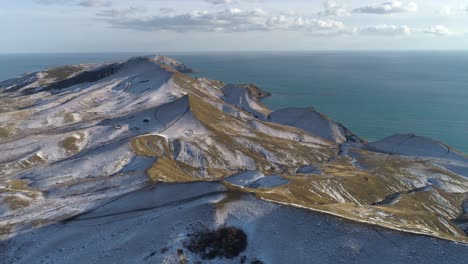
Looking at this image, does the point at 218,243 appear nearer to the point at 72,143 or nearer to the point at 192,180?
the point at 192,180

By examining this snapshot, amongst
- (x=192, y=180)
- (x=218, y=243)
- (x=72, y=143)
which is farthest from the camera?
(x=72, y=143)

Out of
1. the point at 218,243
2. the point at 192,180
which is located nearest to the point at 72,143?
the point at 192,180

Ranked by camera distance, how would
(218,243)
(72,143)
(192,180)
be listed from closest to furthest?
(218,243) < (192,180) < (72,143)

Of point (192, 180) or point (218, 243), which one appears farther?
point (192, 180)

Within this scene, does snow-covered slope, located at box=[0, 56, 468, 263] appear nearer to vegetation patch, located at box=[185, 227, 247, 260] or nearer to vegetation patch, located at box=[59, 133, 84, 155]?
vegetation patch, located at box=[59, 133, 84, 155]

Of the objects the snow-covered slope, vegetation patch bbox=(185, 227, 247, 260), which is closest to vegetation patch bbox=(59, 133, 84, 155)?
the snow-covered slope

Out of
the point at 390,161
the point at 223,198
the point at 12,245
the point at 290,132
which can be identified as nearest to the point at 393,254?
the point at 223,198

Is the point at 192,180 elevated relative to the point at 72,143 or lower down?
elevated

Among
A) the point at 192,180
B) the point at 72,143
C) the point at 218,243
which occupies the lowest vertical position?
the point at 72,143
